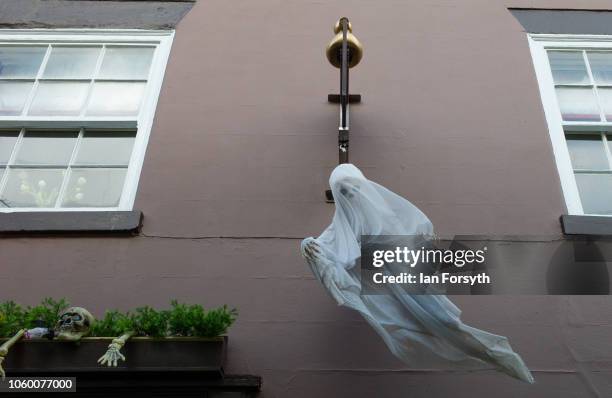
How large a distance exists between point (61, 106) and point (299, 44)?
1.81 meters

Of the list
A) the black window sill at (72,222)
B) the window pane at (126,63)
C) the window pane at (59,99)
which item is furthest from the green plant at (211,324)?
the window pane at (126,63)

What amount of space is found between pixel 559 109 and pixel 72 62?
362cm

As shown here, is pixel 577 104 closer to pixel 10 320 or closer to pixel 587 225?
pixel 587 225

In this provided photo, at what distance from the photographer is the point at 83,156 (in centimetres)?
434

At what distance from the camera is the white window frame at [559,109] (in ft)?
13.4

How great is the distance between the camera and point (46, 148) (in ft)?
14.4

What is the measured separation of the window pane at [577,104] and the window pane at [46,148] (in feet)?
11.4

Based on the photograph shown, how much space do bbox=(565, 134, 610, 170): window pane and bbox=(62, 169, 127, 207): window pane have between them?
3040 millimetres

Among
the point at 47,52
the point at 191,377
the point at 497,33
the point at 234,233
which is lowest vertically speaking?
the point at 191,377

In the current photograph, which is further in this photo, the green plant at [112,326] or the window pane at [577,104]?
the window pane at [577,104]

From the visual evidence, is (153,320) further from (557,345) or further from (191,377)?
(557,345)

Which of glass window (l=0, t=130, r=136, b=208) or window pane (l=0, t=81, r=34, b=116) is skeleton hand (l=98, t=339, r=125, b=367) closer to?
glass window (l=0, t=130, r=136, b=208)

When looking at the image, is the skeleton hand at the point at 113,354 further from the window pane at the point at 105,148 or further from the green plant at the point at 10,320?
the window pane at the point at 105,148

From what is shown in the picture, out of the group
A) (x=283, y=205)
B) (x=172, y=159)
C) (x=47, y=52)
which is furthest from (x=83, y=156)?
(x=283, y=205)
